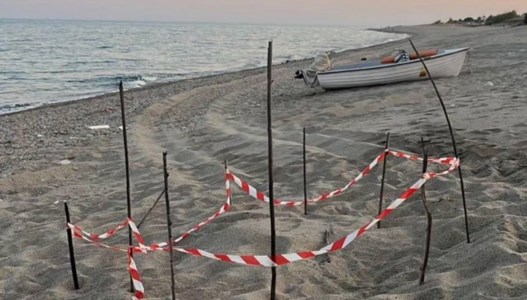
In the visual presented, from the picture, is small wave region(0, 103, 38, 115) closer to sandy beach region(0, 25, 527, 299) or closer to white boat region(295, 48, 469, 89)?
sandy beach region(0, 25, 527, 299)

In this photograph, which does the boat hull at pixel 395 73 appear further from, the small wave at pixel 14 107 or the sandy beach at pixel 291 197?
the small wave at pixel 14 107

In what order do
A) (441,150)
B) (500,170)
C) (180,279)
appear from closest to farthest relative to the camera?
1. (180,279)
2. (500,170)
3. (441,150)

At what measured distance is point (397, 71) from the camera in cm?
1302

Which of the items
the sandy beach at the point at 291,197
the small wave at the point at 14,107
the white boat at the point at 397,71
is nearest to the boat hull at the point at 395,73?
the white boat at the point at 397,71

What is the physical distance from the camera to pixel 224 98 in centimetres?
1495

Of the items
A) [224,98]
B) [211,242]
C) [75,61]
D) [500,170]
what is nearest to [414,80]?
[224,98]

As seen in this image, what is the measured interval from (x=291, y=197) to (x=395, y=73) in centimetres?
823

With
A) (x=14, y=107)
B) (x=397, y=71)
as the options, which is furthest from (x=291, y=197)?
(x=14, y=107)

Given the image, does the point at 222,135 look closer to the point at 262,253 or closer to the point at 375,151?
the point at 375,151

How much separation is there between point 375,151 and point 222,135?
351 cm

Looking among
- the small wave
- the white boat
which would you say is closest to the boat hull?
the white boat

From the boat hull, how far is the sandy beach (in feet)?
2.73

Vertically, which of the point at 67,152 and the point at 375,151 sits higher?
the point at 375,151

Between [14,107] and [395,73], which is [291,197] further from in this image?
[14,107]
